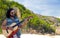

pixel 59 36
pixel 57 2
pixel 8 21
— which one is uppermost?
pixel 57 2

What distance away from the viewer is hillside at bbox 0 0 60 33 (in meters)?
3.20

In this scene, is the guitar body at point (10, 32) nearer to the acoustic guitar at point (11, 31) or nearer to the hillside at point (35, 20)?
the acoustic guitar at point (11, 31)

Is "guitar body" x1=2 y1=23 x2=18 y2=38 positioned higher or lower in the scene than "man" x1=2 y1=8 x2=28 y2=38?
lower

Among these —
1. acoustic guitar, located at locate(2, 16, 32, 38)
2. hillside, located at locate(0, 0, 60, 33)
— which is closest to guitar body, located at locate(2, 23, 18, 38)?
acoustic guitar, located at locate(2, 16, 32, 38)

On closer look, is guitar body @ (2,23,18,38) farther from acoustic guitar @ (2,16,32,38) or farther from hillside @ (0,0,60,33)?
hillside @ (0,0,60,33)

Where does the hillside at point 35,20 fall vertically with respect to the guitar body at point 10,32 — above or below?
above

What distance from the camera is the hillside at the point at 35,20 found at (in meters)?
3.20

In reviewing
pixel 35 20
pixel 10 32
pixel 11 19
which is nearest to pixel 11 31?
pixel 10 32

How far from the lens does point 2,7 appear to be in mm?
3213

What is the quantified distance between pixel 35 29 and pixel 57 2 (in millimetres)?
Answer: 472

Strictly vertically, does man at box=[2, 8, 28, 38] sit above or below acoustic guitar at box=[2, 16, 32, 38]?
above

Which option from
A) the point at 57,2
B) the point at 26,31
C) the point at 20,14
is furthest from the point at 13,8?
the point at 57,2

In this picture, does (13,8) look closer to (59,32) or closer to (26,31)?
(26,31)

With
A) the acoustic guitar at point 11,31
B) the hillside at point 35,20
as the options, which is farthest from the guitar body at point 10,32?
the hillside at point 35,20
